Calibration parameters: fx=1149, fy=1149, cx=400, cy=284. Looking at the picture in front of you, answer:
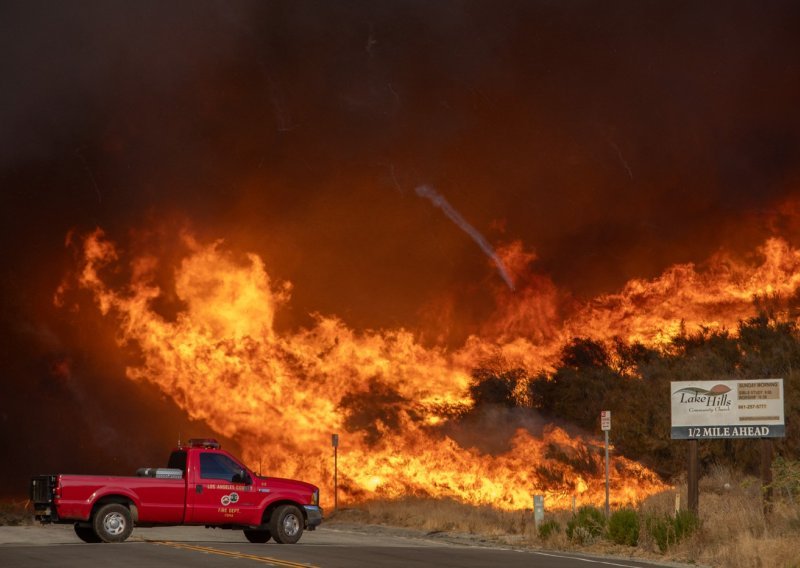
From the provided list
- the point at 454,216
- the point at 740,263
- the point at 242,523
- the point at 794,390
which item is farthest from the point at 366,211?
the point at 242,523

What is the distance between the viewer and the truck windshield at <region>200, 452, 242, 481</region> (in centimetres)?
2517

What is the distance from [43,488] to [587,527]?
38.9 feet

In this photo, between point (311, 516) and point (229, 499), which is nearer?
point (229, 499)

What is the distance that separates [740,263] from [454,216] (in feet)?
Result: 45.9

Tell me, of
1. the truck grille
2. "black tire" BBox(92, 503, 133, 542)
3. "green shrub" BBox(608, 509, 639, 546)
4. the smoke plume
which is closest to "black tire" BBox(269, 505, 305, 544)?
"black tire" BBox(92, 503, 133, 542)

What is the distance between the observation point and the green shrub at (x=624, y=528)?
24.8 m

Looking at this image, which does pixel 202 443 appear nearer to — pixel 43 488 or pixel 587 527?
pixel 43 488

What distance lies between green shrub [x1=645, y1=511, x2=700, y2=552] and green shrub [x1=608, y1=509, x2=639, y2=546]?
603 millimetres

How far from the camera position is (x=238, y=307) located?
47375 millimetres

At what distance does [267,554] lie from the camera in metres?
21.7

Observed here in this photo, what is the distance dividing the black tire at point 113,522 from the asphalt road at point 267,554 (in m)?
0.31

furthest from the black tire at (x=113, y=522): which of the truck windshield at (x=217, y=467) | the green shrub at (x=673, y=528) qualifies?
the green shrub at (x=673, y=528)

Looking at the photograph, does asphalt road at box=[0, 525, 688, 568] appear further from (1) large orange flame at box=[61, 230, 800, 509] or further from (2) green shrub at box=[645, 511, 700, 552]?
(1) large orange flame at box=[61, 230, 800, 509]

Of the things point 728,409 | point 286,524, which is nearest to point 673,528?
point 728,409
